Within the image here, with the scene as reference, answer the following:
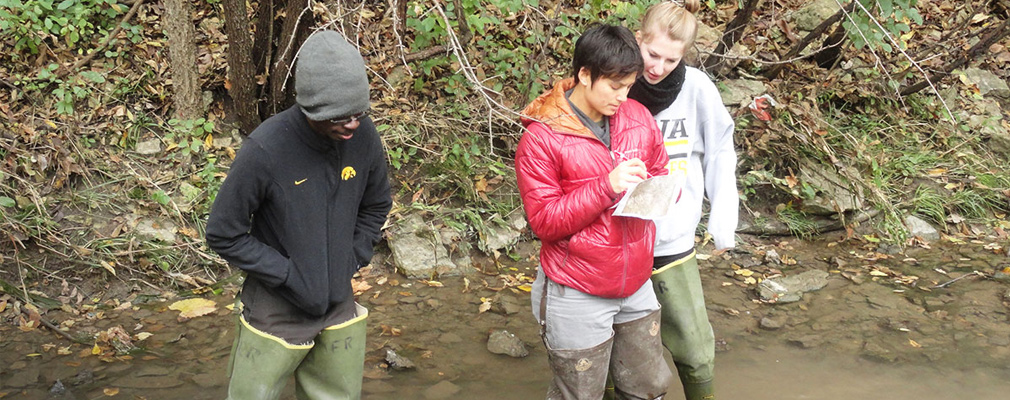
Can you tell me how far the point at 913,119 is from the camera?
7125mm

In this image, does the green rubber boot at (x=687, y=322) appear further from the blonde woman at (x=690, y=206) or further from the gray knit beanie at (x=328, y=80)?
the gray knit beanie at (x=328, y=80)

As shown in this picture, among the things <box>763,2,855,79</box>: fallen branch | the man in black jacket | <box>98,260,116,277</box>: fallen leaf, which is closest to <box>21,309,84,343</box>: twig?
<box>98,260,116,277</box>: fallen leaf

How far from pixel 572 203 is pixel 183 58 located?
388 cm

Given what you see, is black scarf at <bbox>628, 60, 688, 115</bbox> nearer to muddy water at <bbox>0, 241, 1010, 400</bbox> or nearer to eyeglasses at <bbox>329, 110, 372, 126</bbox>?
eyeglasses at <bbox>329, 110, 372, 126</bbox>

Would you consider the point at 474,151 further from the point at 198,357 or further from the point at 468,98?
the point at 198,357

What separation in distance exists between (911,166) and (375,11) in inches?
183

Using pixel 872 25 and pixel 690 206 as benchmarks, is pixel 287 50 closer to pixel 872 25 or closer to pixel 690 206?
pixel 690 206

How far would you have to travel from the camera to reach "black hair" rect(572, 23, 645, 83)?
101 inches

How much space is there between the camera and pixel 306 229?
96.3 inches

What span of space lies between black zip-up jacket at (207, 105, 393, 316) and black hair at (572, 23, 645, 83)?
2.52 feet

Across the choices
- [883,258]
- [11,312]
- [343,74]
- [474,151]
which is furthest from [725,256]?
[11,312]

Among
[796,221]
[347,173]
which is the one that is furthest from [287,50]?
[796,221]

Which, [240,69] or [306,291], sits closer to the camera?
[306,291]

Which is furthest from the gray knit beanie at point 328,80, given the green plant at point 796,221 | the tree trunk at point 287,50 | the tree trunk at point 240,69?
the green plant at point 796,221
